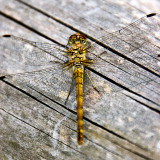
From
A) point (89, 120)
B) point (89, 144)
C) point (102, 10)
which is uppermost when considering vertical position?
point (102, 10)

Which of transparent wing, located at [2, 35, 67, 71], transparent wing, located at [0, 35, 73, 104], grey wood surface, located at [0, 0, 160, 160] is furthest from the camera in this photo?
transparent wing, located at [2, 35, 67, 71]

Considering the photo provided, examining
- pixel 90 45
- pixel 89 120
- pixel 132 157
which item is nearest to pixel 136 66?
pixel 90 45

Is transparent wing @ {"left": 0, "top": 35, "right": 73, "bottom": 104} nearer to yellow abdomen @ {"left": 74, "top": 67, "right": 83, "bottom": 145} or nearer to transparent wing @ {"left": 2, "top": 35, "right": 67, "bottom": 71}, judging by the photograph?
transparent wing @ {"left": 2, "top": 35, "right": 67, "bottom": 71}

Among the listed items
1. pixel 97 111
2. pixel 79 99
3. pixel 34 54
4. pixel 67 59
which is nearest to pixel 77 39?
pixel 67 59

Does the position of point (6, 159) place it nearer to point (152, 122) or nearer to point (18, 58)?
point (18, 58)

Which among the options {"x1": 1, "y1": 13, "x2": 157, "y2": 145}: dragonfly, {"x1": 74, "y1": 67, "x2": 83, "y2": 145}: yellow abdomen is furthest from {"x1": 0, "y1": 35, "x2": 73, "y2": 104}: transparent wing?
{"x1": 74, "y1": 67, "x2": 83, "y2": 145}: yellow abdomen

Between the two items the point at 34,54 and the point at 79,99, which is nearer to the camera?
the point at 79,99

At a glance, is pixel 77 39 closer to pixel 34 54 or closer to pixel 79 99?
pixel 34 54
